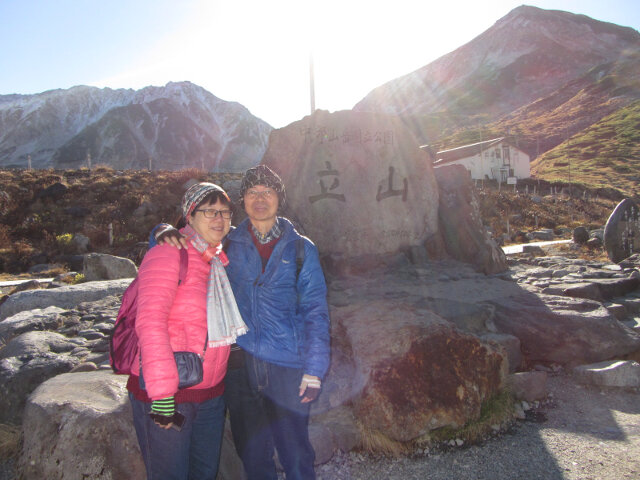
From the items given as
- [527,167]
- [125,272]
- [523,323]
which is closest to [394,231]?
[523,323]

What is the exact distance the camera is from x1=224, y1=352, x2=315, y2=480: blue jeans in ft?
7.61

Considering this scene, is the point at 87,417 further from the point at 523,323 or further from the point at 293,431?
the point at 523,323

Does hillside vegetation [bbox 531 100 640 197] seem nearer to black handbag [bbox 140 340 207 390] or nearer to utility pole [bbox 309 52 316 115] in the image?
utility pole [bbox 309 52 316 115]

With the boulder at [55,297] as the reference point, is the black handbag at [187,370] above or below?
above

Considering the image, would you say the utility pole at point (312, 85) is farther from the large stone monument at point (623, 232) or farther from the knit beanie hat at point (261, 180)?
the large stone monument at point (623, 232)

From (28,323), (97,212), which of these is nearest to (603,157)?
(97,212)

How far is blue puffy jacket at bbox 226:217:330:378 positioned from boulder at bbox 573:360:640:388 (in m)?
3.60

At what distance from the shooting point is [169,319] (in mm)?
2014

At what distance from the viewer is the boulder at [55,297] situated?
6.21 metres

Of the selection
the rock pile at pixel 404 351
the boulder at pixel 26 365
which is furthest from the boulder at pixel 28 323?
the boulder at pixel 26 365

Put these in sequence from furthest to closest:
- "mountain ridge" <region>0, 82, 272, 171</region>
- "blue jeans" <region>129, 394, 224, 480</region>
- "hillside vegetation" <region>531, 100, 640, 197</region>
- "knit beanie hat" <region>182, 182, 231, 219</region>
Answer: "mountain ridge" <region>0, 82, 272, 171</region> < "hillside vegetation" <region>531, 100, 640, 197</region> < "knit beanie hat" <region>182, 182, 231, 219</region> < "blue jeans" <region>129, 394, 224, 480</region>

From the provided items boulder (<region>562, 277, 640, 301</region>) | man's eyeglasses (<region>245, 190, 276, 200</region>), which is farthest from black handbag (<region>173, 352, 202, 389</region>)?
boulder (<region>562, 277, 640, 301</region>)

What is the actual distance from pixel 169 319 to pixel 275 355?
62 centimetres

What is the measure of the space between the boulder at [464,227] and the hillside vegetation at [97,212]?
9.35m
